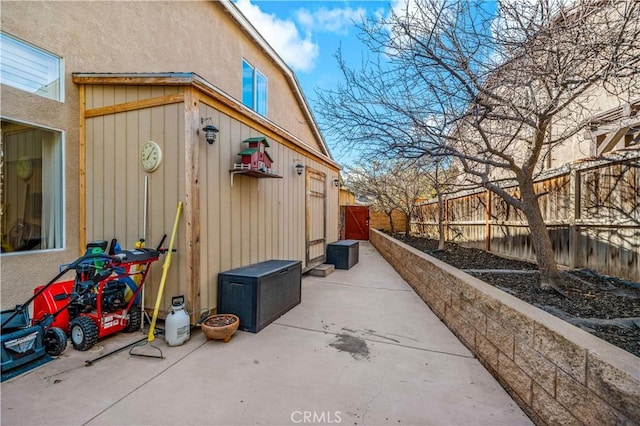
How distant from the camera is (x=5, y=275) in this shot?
10.5 ft

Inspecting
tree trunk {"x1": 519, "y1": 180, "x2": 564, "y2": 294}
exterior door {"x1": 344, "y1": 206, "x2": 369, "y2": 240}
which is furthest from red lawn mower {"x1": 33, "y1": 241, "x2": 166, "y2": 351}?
exterior door {"x1": 344, "y1": 206, "x2": 369, "y2": 240}

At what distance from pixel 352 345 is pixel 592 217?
A: 3.41m

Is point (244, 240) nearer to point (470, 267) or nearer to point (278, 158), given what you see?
point (278, 158)

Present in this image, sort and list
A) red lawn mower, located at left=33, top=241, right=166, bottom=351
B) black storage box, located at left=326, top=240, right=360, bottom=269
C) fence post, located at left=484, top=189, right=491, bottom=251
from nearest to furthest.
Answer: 1. red lawn mower, located at left=33, top=241, right=166, bottom=351
2. fence post, located at left=484, top=189, right=491, bottom=251
3. black storage box, located at left=326, top=240, right=360, bottom=269

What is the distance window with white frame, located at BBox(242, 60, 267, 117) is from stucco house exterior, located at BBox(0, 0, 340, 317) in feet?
8.65

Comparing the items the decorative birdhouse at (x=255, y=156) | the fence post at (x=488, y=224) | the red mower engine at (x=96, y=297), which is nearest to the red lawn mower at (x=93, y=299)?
the red mower engine at (x=96, y=297)

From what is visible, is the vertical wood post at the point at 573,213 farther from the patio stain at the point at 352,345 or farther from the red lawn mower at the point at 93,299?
the red lawn mower at the point at 93,299

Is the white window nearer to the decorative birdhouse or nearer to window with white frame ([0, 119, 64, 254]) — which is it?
window with white frame ([0, 119, 64, 254])

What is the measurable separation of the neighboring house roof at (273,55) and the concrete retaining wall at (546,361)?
528 cm

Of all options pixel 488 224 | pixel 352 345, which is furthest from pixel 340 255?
pixel 352 345

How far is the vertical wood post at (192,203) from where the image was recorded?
127 inches

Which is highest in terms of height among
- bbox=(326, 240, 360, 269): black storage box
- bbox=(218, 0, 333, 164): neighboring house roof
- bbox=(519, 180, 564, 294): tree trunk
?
bbox=(218, 0, 333, 164): neighboring house roof

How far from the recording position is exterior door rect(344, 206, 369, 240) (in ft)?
49.5

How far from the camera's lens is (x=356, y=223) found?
1532cm
